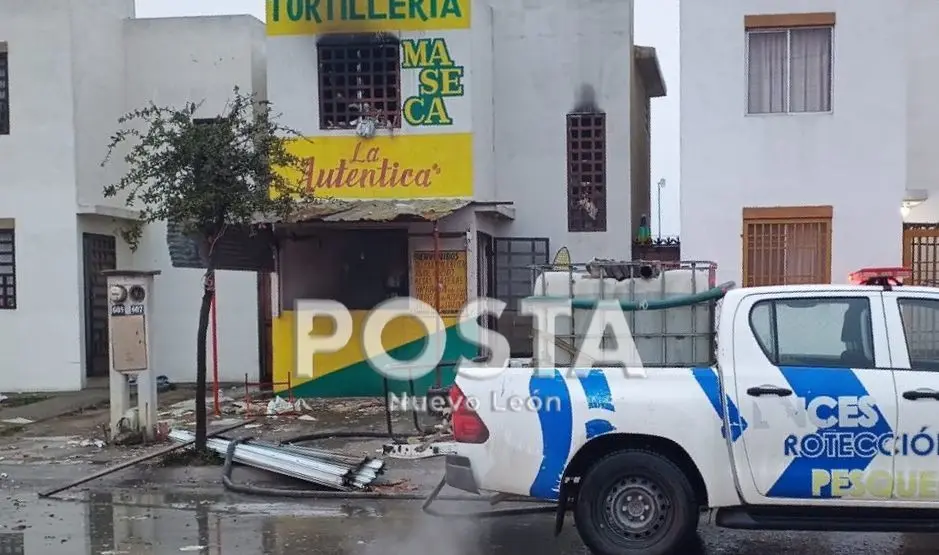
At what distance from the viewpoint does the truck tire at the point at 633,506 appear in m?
5.87

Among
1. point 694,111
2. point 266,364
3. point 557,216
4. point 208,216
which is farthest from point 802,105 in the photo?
point 266,364

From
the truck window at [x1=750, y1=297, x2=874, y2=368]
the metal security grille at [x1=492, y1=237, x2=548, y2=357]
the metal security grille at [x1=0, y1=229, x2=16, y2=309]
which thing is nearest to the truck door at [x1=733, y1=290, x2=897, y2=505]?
the truck window at [x1=750, y1=297, x2=874, y2=368]

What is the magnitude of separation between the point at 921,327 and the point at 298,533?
4.61m

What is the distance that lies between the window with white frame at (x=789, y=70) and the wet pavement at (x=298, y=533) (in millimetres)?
6691

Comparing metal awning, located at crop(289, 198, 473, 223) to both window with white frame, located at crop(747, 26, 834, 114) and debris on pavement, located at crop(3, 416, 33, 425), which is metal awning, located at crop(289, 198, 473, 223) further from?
debris on pavement, located at crop(3, 416, 33, 425)

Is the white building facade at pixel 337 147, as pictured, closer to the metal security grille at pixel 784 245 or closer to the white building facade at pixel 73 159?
the white building facade at pixel 73 159

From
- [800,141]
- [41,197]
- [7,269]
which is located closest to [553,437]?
[800,141]

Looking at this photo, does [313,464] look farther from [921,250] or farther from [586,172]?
[921,250]

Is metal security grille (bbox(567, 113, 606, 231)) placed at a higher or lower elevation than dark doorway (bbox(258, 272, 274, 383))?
higher

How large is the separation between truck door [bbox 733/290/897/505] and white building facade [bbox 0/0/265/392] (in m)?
12.0

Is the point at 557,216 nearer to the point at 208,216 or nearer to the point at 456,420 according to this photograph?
the point at 208,216

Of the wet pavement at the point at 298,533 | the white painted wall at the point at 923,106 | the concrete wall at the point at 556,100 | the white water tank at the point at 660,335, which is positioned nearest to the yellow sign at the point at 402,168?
the concrete wall at the point at 556,100

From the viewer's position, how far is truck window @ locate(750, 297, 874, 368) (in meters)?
5.79

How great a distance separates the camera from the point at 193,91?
16.5m
